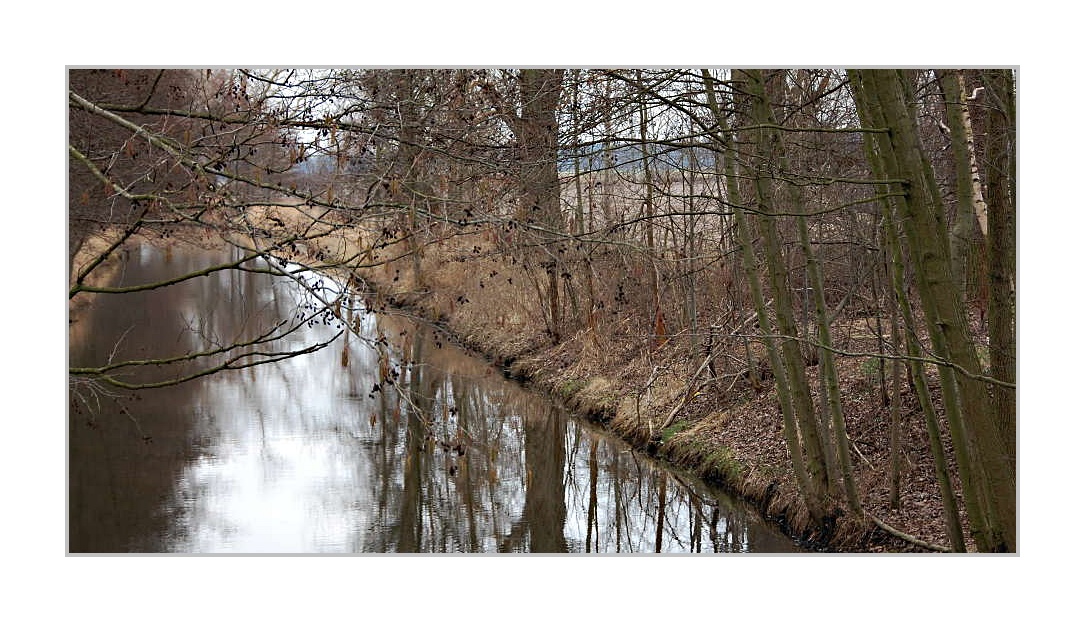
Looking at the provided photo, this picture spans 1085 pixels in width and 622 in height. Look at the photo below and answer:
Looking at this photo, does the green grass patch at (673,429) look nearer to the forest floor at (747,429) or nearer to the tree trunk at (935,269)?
the forest floor at (747,429)

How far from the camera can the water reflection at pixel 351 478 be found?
22.6 ft

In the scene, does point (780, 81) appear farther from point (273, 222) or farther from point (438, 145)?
point (273, 222)

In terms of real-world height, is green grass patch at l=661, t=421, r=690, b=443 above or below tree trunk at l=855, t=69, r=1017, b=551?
below

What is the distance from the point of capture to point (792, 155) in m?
6.96

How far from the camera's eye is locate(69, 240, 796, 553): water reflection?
690 cm

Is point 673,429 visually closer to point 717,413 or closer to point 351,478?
point 717,413

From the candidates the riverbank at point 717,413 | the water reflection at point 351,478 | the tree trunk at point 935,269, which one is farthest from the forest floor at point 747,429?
the tree trunk at point 935,269

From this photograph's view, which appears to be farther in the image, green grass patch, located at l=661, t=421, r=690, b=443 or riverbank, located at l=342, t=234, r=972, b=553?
green grass patch, located at l=661, t=421, r=690, b=443

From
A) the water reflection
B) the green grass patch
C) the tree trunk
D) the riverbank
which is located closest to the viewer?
the tree trunk

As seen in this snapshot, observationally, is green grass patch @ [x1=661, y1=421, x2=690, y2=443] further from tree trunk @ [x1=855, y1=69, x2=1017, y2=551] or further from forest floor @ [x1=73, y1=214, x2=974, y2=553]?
tree trunk @ [x1=855, y1=69, x2=1017, y2=551]

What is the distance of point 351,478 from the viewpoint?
27.4ft

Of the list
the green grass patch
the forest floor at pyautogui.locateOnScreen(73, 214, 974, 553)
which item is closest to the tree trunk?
the forest floor at pyautogui.locateOnScreen(73, 214, 974, 553)

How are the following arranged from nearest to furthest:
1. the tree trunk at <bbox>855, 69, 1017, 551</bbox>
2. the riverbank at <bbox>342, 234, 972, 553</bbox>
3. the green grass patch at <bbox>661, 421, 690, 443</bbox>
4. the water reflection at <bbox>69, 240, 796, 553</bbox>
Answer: the tree trunk at <bbox>855, 69, 1017, 551</bbox> → the riverbank at <bbox>342, 234, 972, 553</bbox> → the water reflection at <bbox>69, 240, 796, 553</bbox> → the green grass patch at <bbox>661, 421, 690, 443</bbox>
